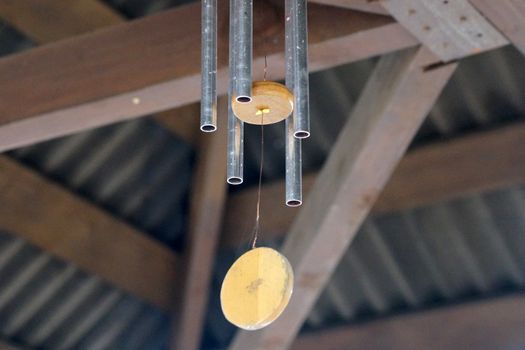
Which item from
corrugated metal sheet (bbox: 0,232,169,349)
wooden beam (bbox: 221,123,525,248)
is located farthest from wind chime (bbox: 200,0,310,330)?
corrugated metal sheet (bbox: 0,232,169,349)

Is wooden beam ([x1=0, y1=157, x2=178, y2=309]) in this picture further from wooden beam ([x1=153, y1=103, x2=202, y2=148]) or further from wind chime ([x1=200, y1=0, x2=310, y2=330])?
wind chime ([x1=200, y1=0, x2=310, y2=330])

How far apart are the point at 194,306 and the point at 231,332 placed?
1.88ft

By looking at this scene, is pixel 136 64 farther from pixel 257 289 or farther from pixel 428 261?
pixel 428 261

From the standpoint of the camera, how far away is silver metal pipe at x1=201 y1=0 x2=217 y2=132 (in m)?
3.01

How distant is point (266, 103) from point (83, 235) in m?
3.21

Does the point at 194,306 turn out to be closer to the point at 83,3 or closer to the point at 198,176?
the point at 198,176

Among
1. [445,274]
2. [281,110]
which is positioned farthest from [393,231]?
[281,110]

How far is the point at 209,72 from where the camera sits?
3072mm

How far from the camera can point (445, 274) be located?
20.4 ft

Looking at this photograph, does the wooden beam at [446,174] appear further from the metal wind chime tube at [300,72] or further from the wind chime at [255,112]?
the metal wind chime tube at [300,72]

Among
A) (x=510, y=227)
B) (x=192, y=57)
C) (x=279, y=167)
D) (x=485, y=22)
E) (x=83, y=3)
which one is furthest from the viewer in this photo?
(x=279, y=167)

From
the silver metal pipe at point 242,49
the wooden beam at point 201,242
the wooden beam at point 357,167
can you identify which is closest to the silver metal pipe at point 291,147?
the silver metal pipe at point 242,49

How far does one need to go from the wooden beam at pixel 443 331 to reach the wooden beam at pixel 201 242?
2.30 feet

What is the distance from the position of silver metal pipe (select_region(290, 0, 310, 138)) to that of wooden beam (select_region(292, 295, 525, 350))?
3.23 m
